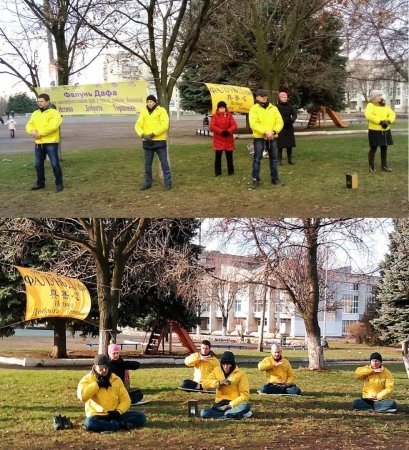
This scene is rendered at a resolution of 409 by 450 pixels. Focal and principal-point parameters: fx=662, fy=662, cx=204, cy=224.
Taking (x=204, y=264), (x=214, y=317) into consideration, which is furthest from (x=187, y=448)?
(x=214, y=317)

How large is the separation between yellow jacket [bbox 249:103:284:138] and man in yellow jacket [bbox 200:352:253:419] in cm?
382

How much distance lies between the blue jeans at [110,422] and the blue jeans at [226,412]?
1048 mm

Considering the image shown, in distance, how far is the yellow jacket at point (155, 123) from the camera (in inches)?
445

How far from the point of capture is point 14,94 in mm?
19328

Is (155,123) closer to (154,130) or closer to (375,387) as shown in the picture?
(154,130)

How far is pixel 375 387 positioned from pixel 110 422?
4.74m

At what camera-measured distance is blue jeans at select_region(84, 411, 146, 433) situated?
8.64 metres

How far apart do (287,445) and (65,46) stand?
11159 millimetres

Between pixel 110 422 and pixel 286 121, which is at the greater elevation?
pixel 286 121

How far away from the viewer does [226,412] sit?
962 cm

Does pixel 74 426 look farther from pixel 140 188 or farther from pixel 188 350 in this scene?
pixel 188 350

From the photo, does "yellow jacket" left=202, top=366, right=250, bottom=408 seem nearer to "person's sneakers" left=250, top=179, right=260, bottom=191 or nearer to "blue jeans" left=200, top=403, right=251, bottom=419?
"blue jeans" left=200, top=403, right=251, bottom=419

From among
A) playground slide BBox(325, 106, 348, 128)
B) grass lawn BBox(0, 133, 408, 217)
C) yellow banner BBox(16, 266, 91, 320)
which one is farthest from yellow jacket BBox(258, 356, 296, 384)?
playground slide BBox(325, 106, 348, 128)

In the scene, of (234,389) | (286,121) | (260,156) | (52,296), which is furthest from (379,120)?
(52,296)
